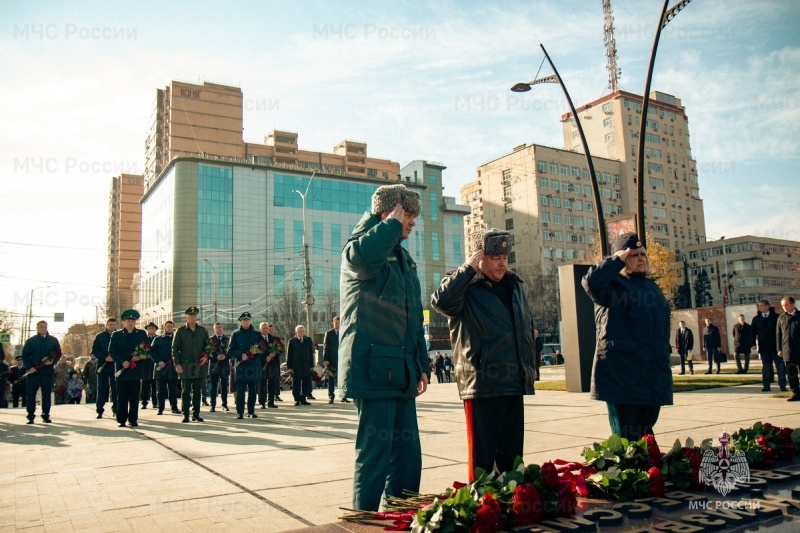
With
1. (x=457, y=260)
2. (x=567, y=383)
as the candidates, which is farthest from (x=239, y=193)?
(x=567, y=383)

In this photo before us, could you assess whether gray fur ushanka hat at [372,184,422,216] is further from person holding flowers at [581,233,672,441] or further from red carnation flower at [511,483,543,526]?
red carnation flower at [511,483,543,526]

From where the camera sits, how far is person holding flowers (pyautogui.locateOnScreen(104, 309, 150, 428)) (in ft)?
35.9

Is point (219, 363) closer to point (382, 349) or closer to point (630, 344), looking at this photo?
point (382, 349)

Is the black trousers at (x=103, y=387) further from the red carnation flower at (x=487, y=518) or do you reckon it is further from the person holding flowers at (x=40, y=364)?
the red carnation flower at (x=487, y=518)

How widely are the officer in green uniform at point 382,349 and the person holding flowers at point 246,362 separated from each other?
874cm

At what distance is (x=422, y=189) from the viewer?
83375 mm

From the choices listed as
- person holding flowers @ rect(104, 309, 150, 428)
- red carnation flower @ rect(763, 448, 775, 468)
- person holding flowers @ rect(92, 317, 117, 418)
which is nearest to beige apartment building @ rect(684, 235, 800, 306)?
person holding flowers @ rect(92, 317, 117, 418)

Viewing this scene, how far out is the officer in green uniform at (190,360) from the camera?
11.7 m

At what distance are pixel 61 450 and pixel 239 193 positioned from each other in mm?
63356

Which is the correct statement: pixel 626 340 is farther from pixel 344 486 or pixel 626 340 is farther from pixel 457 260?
pixel 457 260

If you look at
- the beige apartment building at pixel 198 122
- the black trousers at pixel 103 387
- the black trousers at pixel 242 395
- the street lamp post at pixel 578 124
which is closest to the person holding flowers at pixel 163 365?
the black trousers at pixel 103 387

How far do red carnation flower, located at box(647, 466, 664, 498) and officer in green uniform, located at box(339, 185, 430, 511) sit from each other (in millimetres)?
1425

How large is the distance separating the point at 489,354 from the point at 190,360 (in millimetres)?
9397

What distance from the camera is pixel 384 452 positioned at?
3.71 metres
